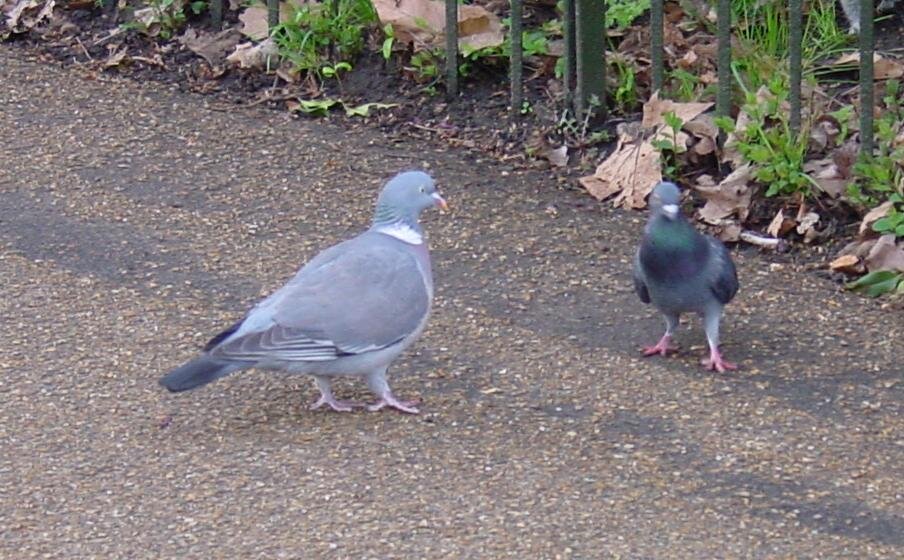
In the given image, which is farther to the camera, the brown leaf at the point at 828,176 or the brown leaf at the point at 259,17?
the brown leaf at the point at 259,17

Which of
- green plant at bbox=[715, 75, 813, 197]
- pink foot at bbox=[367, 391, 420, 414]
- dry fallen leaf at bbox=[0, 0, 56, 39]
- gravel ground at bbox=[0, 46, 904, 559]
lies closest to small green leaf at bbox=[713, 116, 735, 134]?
green plant at bbox=[715, 75, 813, 197]

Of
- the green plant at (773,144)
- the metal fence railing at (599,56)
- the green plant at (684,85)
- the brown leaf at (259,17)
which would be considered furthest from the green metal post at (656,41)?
the brown leaf at (259,17)

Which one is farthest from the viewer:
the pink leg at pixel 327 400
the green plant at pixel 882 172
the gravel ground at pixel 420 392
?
the green plant at pixel 882 172

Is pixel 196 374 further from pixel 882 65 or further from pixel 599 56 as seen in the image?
pixel 882 65

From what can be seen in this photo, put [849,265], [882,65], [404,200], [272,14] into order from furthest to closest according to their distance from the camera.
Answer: [272,14], [882,65], [849,265], [404,200]

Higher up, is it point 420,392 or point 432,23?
point 432,23

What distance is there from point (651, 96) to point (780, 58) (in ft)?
2.02

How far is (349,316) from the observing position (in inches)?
170

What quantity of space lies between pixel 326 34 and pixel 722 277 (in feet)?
9.05

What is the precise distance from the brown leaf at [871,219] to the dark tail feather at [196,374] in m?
2.35

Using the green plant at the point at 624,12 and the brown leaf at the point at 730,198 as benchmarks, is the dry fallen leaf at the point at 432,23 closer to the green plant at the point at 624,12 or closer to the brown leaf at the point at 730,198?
the green plant at the point at 624,12

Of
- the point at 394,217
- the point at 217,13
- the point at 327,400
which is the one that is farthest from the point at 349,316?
the point at 217,13

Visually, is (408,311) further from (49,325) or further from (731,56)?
(731,56)

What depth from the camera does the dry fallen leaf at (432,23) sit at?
6691 mm
